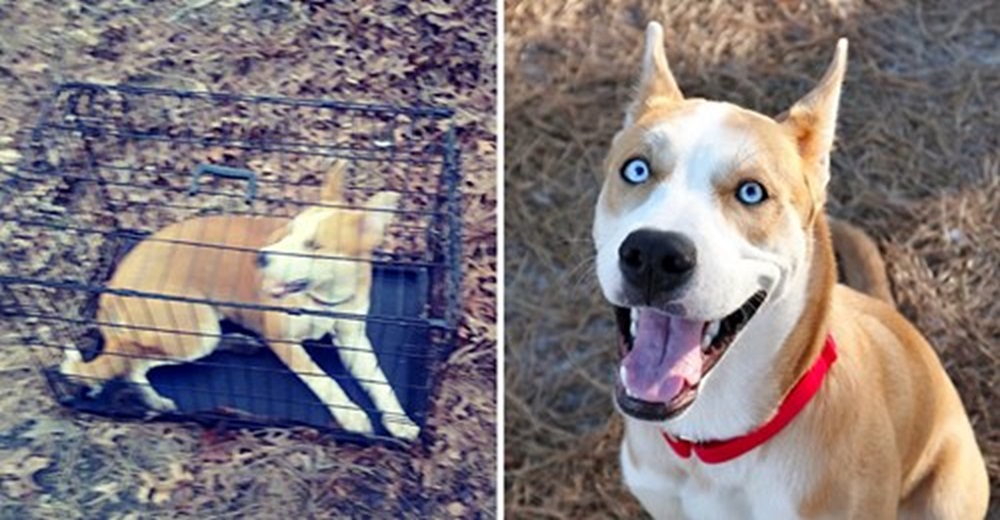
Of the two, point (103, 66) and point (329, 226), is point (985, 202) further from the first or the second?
point (103, 66)

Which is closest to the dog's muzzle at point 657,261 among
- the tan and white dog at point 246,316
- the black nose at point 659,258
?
the black nose at point 659,258

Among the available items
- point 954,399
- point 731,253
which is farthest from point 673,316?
point 954,399

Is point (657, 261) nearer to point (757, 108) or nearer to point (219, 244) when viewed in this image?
point (219, 244)

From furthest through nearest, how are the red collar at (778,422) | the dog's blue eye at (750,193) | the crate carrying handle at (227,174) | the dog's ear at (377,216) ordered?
the crate carrying handle at (227,174) < the dog's ear at (377,216) < the red collar at (778,422) < the dog's blue eye at (750,193)

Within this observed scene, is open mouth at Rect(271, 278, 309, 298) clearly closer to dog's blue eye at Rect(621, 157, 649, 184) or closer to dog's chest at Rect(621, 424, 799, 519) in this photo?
dog's chest at Rect(621, 424, 799, 519)

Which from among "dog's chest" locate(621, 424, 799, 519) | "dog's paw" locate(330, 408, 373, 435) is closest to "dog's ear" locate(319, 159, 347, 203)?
"dog's paw" locate(330, 408, 373, 435)

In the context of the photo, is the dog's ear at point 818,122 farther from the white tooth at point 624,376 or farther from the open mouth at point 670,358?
the white tooth at point 624,376
